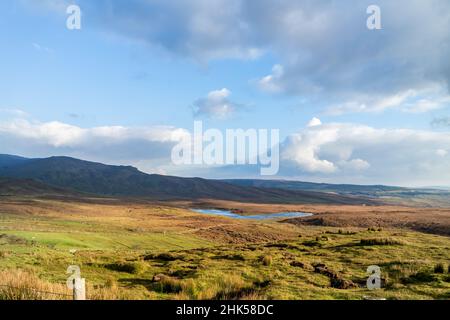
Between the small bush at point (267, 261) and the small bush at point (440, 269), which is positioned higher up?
the small bush at point (440, 269)

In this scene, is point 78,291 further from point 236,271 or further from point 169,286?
point 236,271

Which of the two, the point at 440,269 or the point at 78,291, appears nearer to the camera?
the point at 78,291

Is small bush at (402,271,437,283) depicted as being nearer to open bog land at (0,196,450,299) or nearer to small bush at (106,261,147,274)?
open bog land at (0,196,450,299)

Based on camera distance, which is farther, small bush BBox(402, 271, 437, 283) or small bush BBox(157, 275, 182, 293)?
small bush BBox(402, 271, 437, 283)

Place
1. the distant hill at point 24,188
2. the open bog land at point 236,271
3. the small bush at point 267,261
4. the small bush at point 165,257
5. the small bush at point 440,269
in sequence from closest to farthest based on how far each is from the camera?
1. the open bog land at point 236,271
2. the small bush at point 440,269
3. the small bush at point 267,261
4. the small bush at point 165,257
5. the distant hill at point 24,188

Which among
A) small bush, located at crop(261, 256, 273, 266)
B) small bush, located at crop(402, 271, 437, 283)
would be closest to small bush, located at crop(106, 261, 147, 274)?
small bush, located at crop(261, 256, 273, 266)

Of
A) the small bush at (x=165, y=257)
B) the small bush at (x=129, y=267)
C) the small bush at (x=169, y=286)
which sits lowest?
the small bush at (x=165, y=257)

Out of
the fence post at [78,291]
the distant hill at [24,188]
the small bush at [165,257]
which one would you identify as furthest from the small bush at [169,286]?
the distant hill at [24,188]

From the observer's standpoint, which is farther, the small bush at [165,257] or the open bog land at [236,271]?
the small bush at [165,257]

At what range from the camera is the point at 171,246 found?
136ft

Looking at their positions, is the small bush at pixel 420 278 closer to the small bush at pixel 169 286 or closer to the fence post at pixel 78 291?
the small bush at pixel 169 286

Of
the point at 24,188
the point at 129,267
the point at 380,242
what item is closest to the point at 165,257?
the point at 129,267

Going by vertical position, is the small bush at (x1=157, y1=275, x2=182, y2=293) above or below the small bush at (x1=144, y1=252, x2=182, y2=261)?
above
